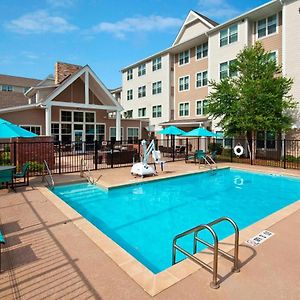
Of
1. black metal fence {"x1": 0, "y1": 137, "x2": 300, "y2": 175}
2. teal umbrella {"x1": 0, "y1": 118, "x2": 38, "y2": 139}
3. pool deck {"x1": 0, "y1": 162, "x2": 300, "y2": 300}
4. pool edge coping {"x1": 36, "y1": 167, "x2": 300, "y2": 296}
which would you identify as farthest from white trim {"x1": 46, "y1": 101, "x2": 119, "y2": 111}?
pool edge coping {"x1": 36, "y1": 167, "x2": 300, "y2": 296}

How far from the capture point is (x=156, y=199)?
Result: 9.16 metres

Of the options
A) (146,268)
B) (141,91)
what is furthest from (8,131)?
(141,91)

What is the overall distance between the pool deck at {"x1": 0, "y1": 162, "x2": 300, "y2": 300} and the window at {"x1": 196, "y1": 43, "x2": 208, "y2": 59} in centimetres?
2380

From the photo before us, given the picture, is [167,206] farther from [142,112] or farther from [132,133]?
[142,112]

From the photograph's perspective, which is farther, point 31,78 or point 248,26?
point 31,78

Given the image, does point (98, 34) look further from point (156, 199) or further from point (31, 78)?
point (31, 78)

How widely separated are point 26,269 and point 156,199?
5952 millimetres

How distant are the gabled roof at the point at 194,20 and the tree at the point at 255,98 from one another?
8.13m

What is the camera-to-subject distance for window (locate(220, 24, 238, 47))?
2189cm

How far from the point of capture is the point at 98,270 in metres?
3.57

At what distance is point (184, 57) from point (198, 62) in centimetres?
257

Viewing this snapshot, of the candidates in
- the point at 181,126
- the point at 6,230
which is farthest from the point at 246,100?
the point at 6,230

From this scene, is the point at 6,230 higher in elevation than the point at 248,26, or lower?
lower

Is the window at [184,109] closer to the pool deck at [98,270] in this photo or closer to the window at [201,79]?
the window at [201,79]
